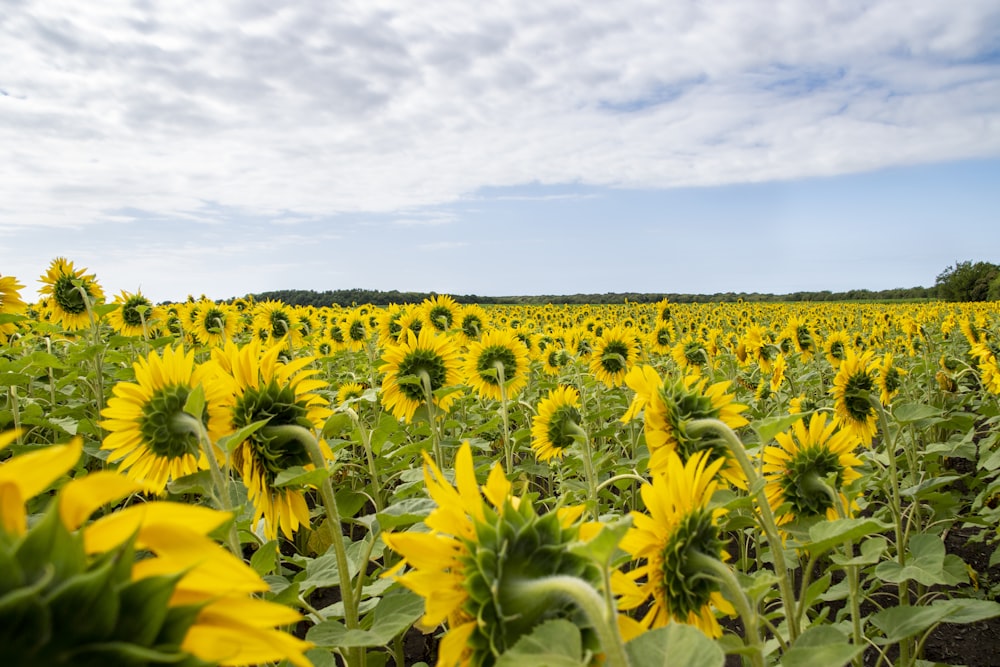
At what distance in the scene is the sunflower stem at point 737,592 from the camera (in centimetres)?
101

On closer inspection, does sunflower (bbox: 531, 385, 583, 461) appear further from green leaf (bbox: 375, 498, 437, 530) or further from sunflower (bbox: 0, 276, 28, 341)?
sunflower (bbox: 0, 276, 28, 341)

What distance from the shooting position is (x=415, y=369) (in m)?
3.23

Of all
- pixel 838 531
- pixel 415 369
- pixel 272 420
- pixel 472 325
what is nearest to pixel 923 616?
pixel 838 531

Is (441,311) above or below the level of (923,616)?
above

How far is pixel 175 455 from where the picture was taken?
1718 millimetres

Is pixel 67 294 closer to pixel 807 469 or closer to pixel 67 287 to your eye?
pixel 67 287

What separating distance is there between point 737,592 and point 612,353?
4.24 m

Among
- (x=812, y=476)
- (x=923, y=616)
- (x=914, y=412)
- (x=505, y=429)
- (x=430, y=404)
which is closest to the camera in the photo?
(x=923, y=616)

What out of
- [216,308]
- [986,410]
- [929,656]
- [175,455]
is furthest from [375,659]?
[216,308]

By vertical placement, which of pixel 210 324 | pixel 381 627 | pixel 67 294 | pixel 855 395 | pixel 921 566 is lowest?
pixel 921 566

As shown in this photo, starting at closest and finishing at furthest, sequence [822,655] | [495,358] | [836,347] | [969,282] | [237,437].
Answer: [822,655] < [237,437] < [495,358] < [836,347] < [969,282]

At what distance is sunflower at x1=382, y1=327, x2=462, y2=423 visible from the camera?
3211 millimetres

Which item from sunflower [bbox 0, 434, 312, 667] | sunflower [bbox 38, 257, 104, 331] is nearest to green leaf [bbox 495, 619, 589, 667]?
sunflower [bbox 0, 434, 312, 667]

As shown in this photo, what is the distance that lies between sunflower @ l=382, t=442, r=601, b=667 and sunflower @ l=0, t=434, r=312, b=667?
0.30 metres
